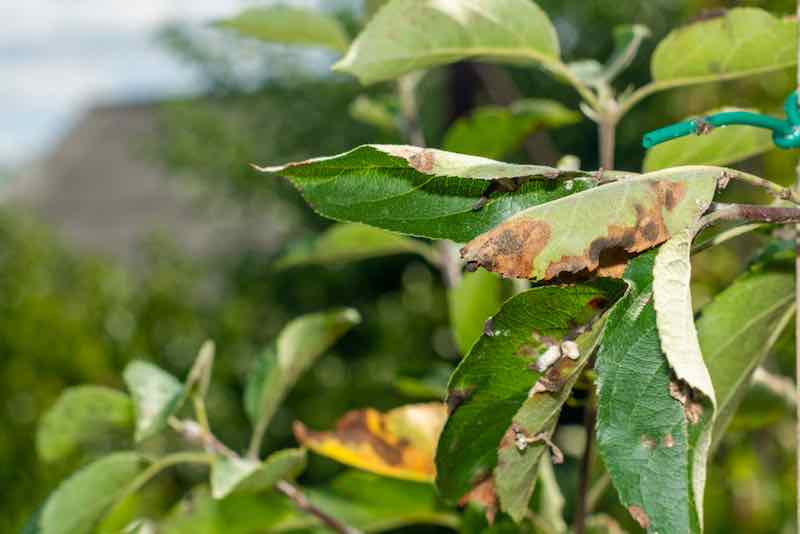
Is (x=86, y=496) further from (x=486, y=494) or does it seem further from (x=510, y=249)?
(x=510, y=249)

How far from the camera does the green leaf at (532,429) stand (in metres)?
0.43

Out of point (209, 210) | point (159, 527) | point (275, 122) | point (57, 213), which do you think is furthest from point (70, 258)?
point (57, 213)

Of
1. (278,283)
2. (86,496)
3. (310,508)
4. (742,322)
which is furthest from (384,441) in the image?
(278,283)

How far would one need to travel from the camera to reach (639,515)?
1.23 feet

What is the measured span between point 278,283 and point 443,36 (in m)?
3.33

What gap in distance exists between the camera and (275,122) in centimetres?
412

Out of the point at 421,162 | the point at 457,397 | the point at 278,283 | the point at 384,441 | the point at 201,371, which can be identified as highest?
the point at 421,162

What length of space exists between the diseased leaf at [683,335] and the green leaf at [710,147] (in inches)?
9.5

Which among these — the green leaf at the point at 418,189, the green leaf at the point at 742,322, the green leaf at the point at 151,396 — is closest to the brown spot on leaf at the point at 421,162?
the green leaf at the point at 418,189

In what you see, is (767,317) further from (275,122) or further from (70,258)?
(70,258)

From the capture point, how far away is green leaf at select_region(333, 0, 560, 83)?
58 cm

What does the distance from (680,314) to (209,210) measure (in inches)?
178

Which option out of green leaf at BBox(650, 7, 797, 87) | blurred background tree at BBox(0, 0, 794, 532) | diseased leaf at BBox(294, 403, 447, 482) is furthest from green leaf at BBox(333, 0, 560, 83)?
blurred background tree at BBox(0, 0, 794, 532)

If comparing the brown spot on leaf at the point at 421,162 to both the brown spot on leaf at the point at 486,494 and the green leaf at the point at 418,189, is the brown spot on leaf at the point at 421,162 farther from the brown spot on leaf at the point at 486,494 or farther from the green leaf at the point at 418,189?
the brown spot on leaf at the point at 486,494
